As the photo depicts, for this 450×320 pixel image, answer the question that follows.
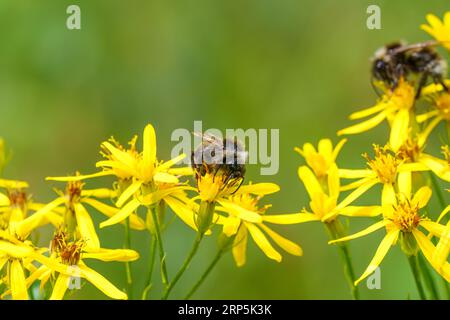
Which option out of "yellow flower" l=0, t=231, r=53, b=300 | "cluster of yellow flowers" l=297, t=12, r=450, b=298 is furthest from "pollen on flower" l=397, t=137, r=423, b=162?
"yellow flower" l=0, t=231, r=53, b=300

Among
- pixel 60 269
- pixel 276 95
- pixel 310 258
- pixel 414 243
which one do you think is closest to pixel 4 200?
pixel 60 269

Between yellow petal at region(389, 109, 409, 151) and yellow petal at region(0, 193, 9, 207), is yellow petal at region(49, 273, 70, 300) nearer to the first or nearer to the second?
yellow petal at region(0, 193, 9, 207)

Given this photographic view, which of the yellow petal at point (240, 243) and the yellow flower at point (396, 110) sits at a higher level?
the yellow flower at point (396, 110)

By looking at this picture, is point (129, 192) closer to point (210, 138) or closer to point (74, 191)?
point (210, 138)

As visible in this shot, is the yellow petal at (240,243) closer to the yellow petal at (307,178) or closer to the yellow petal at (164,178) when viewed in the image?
the yellow petal at (307,178)

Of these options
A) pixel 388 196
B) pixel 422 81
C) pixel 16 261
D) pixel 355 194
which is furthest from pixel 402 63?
pixel 16 261

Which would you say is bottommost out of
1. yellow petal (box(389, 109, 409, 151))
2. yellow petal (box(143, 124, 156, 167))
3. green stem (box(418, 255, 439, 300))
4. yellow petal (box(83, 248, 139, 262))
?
green stem (box(418, 255, 439, 300))

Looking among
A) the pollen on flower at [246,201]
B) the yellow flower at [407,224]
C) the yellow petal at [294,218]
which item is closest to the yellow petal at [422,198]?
the yellow flower at [407,224]
